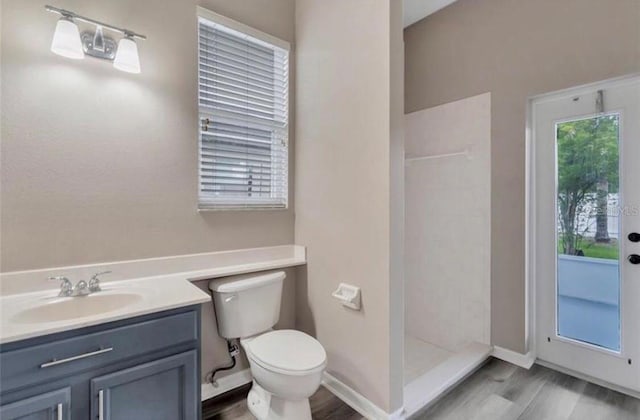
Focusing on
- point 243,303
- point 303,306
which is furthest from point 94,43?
point 303,306

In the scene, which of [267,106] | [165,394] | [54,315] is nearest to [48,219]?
[54,315]

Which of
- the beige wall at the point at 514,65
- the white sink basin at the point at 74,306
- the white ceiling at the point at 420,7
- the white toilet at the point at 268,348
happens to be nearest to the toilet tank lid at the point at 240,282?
the white toilet at the point at 268,348

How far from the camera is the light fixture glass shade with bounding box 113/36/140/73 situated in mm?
1497

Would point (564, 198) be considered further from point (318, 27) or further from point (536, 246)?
point (318, 27)

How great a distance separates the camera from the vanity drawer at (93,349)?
3.29 feet

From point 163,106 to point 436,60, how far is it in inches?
93.5

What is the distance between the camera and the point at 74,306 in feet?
4.47

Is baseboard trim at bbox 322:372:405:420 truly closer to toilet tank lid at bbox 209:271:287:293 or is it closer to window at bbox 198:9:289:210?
toilet tank lid at bbox 209:271:287:293

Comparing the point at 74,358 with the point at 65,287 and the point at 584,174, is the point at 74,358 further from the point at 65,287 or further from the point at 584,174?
the point at 584,174

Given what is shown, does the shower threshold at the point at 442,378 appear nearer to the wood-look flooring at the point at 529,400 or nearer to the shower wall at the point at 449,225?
the wood-look flooring at the point at 529,400

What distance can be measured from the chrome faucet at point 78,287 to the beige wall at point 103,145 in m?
0.14

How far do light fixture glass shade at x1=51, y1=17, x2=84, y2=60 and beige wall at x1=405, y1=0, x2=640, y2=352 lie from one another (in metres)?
2.60

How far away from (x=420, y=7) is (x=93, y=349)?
334 cm

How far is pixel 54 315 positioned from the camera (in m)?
1.31
